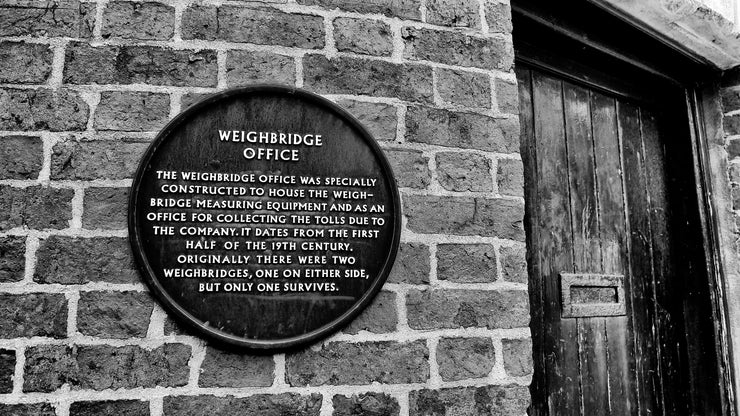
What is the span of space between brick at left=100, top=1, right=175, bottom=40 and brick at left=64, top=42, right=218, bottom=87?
0.12ft

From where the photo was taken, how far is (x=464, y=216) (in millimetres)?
1485

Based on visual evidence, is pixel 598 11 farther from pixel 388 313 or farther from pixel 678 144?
pixel 388 313

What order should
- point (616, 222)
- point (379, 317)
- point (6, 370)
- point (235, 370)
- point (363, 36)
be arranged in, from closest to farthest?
point (6, 370), point (235, 370), point (379, 317), point (363, 36), point (616, 222)

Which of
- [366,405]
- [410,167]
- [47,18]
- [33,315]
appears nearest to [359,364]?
[366,405]

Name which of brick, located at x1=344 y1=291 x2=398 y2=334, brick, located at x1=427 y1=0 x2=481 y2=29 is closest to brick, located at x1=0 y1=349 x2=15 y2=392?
brick, located at x1=344 y1=291 x2=398 y2=334

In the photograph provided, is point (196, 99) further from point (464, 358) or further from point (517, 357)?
point (517, 357)

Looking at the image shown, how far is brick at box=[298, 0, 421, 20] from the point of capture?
1474mm

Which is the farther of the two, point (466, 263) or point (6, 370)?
point (466, 263)

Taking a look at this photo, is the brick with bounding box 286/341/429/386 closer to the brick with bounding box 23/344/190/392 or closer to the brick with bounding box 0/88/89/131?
the brick with bounding box 23/344/190/392

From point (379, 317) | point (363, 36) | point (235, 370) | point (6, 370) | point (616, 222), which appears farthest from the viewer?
point (616, 222)

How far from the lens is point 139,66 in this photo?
4.37ft

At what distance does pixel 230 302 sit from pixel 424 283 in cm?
51

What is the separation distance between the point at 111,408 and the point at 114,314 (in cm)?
21

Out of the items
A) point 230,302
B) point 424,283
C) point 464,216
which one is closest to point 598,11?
point 464,216
